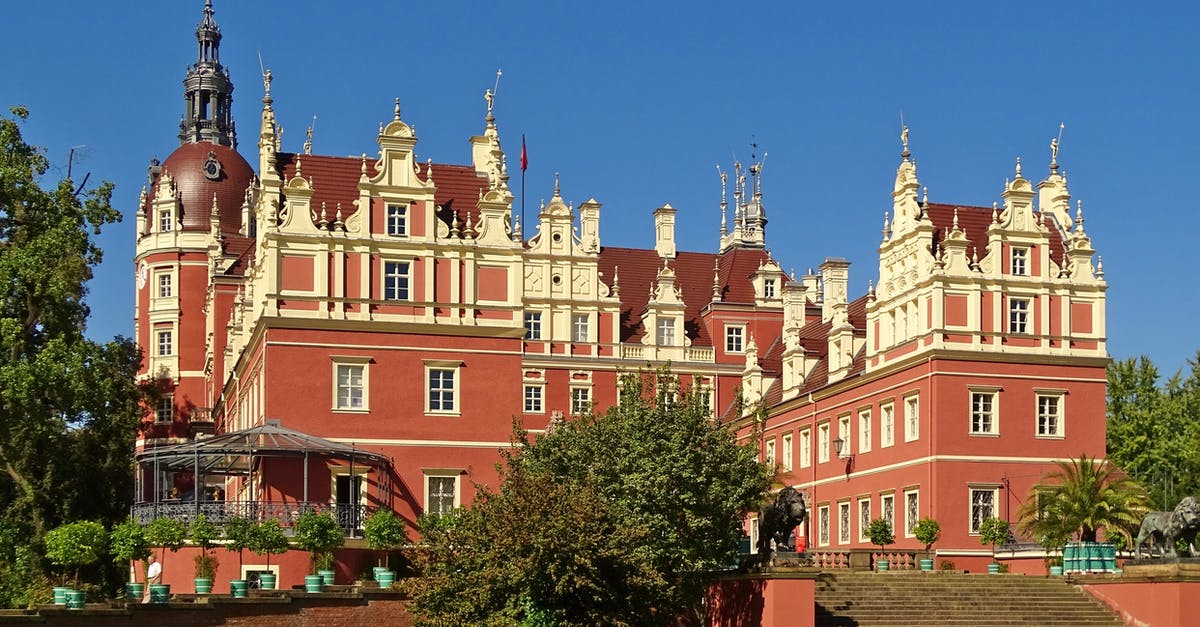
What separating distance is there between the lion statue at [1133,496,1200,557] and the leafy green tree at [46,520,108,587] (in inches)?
1007

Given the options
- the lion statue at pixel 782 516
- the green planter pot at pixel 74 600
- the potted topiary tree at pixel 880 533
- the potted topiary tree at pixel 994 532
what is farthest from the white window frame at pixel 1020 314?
the green planter pot at pixel 74 600

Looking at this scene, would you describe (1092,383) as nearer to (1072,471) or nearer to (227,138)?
(1072,471)

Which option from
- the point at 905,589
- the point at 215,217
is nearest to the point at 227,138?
the point at 215,217

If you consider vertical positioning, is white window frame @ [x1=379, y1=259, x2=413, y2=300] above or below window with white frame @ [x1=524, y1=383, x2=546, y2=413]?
above

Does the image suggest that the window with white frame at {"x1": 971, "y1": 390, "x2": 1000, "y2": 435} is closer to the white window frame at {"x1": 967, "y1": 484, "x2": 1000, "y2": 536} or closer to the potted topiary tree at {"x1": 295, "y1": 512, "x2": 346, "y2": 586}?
the white window frame at {"x1": 967, "y1": 484, "x2": 1000, "y2": 536}

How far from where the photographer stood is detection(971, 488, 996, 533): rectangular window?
55.0 metres

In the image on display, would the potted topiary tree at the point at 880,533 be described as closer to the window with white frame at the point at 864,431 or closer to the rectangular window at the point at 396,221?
the window with white frame at the point at 864,431

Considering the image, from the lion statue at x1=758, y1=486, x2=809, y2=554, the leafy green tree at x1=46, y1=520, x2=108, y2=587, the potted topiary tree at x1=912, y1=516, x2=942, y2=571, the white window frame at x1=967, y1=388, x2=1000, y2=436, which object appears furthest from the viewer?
the white window frame at x1=967, y1=388, x2=1000, y2=436

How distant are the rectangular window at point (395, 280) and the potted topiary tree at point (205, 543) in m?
10.1

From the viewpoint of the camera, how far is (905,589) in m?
44.2

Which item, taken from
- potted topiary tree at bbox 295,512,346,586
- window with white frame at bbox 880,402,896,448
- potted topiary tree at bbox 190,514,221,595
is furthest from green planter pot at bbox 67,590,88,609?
window with white frame at bbox 880,402,896,448

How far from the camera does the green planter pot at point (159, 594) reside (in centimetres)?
3850

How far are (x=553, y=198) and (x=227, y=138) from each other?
2965cm

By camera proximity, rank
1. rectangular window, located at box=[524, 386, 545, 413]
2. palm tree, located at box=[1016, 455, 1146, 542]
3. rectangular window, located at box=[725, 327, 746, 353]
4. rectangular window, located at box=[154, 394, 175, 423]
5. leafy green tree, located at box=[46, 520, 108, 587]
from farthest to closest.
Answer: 1. rectangular window, located at box=[154, 394, 175, 423]
2. rectangular window, located at box=[725, 327, 746, 353]
3. rectangular window, located at box=[524, 386, 545, 413]
4. palm tree, located at box=[1016, 455, 1146, 542]
5. leafy green tree, located at box=[46, 520, 108, 587]
